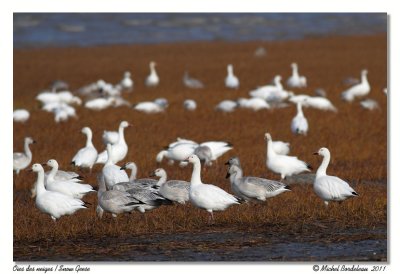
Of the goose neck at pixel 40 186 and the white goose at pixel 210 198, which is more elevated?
the goose neck at pixel 40 186

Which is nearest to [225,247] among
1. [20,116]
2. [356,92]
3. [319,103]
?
[20,116]

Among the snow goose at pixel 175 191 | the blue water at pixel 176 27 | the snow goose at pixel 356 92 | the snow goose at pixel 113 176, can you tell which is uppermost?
the blue water at pixel 176 27

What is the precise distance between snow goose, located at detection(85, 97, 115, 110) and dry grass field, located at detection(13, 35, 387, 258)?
30 centimetres

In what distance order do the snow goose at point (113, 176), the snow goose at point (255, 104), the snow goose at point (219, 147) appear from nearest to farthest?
the snow goose at point (113, 176)
the snow goose at point (219, 147)
the snow goose at point (255, 104)

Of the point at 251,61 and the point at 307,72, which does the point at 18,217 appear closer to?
the point at 307,72

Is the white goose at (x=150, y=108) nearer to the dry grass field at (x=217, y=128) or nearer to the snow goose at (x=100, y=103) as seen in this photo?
the dry grass field at (x=217, y=128)

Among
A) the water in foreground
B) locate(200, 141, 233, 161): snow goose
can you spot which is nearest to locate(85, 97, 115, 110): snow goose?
locate(200, 141, 233, 161): snow goose

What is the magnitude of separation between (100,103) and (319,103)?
19.4 ft

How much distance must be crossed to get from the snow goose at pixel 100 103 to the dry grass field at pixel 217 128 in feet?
0.97

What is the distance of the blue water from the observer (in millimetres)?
47031

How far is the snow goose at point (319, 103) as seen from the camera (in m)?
21.5

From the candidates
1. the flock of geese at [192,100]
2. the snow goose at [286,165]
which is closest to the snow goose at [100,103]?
the flock of geese at [192,100]

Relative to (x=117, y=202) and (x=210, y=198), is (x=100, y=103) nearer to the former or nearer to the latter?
(x=117, y=202)
